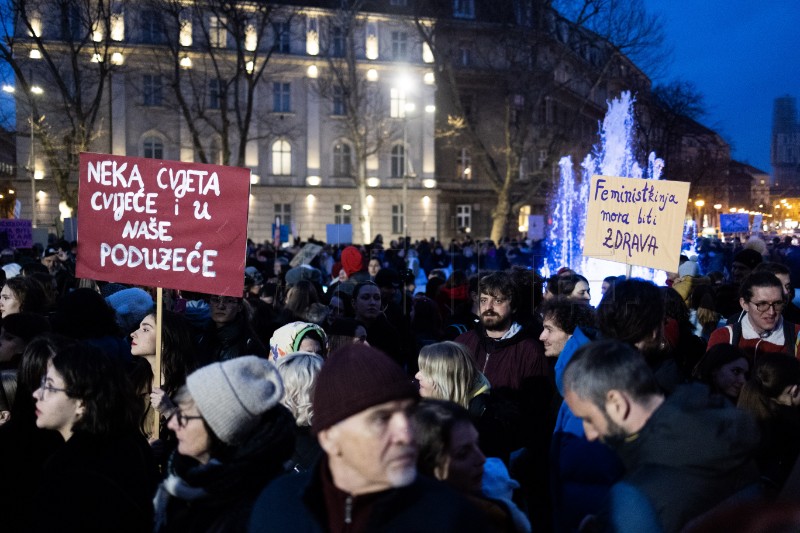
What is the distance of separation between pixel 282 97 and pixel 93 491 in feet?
157

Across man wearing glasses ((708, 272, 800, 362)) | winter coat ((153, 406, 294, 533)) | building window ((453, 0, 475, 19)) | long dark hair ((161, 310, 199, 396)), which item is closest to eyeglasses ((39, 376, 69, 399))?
winter coat ((153, 406, 294, 533))

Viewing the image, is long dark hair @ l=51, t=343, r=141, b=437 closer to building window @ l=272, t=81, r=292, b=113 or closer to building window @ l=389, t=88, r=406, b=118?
building window @ l=272, t=81, r=292, b=113

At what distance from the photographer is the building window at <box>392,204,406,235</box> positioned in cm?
5169

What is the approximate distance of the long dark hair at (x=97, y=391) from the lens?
3531mm

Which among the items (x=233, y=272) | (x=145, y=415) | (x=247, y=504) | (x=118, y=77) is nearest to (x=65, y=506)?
(x=247, y=504)

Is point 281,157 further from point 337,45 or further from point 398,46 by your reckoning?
point 398,46

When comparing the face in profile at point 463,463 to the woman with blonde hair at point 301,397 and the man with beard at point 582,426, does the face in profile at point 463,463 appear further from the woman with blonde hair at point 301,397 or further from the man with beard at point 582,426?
the woman with blonde hair at point 301,397

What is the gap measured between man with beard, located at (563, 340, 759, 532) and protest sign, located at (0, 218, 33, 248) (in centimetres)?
1631

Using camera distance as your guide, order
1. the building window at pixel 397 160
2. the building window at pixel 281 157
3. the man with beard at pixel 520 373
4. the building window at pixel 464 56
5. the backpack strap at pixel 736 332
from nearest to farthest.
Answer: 1. the man with beard at pixel 520 373
2. the backpack strap at pixel 736 332
3. the building window at pixel 281 157
4. the building window at pixel 397 160
5. the building window at pixel 464 56

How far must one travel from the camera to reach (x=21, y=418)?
13.3 feet

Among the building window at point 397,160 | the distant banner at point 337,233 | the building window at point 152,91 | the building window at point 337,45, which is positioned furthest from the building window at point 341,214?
the distant banner at point 337,233

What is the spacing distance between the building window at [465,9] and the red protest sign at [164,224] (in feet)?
157

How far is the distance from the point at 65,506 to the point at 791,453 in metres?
3.31

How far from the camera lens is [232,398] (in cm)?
298
